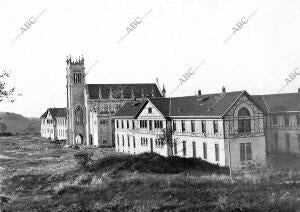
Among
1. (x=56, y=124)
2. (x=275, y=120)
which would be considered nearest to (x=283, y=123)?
(x=275, y=120)

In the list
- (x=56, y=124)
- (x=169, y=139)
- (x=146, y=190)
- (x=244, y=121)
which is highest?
(x=56, y=124)

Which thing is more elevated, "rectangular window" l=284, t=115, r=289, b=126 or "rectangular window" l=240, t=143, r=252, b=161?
"rectangular window" l=284, t=115, r=289, b=126

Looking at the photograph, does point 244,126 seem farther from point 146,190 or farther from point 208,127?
point 146,190

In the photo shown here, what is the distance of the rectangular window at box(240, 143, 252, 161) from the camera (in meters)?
35.1

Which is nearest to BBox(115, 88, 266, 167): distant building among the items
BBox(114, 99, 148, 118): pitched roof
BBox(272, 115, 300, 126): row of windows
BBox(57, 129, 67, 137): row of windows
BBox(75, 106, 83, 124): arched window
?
BBox(114, 99, 148, 118): pitched roof

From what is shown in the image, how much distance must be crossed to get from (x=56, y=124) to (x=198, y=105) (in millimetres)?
62489

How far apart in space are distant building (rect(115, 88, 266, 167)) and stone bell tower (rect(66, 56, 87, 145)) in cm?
2615

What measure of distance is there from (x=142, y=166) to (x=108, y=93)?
146ft

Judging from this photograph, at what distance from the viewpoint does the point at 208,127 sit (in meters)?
36.7

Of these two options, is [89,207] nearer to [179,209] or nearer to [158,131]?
[179,209]

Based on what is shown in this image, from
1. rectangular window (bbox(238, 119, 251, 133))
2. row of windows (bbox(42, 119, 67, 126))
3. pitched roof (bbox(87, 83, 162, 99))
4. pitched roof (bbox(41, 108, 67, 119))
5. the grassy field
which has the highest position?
pitched roof (bbox(87, 83, 162, 99))

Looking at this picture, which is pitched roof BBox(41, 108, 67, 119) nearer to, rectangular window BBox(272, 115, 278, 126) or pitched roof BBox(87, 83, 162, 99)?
pitched roof BBox(87, 83, 162, 99)

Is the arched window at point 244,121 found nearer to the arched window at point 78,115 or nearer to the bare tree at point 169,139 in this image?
the bare tree at point 169,139

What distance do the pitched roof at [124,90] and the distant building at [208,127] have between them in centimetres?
2381
